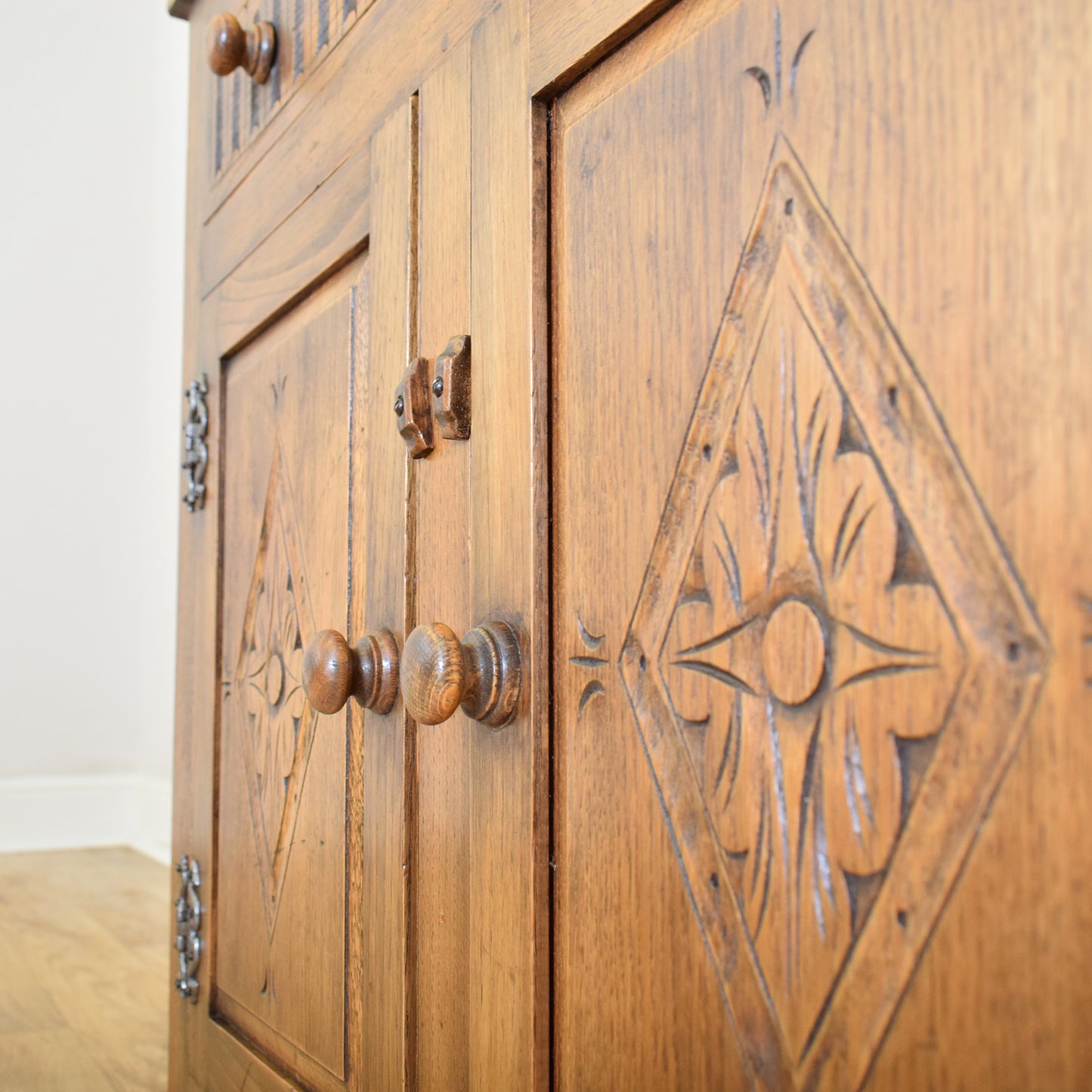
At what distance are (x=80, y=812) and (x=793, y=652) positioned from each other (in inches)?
86.5

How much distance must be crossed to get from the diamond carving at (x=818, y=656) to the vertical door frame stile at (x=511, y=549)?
0.08 m

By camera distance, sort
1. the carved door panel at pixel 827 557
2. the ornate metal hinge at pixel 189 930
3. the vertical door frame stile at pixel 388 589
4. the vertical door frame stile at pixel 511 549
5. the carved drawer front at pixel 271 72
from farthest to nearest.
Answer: the ornate metal hinge at pixel 189 930 < the carved drawer front at pixel 271 72 < the vertical door frame stile at pixel 388 589 < the vertical door frame stile at pixel 511 549 < the carved door panel at pixel 827 557

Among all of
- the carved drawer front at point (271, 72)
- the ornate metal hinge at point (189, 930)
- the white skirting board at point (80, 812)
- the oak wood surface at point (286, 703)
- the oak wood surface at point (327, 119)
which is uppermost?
the carved drawer front at point (271, 72)

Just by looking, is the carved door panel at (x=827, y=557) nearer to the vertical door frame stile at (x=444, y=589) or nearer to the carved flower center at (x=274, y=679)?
the vertical door frame stile at (x=444, y=589)

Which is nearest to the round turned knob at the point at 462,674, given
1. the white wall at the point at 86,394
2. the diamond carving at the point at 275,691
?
the diamond carving at the point at 275,691

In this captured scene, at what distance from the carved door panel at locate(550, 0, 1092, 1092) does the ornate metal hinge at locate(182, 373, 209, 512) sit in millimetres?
506

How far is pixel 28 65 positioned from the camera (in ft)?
7.26

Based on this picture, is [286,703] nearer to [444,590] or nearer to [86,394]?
[444,590]

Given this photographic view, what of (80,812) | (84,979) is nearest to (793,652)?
(84,979)

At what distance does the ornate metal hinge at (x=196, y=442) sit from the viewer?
Answer: 2.70 ft

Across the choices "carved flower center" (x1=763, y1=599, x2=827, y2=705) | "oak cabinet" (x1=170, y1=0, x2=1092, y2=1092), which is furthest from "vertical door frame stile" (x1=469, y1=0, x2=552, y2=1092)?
"carved flower center" (x1=763, y1=599, x2=827, y2=705)

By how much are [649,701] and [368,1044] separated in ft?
0.98

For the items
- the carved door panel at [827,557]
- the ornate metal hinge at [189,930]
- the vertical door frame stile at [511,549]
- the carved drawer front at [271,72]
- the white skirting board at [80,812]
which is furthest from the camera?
the white skirting board at [80,812]

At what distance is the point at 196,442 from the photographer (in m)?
0.83
